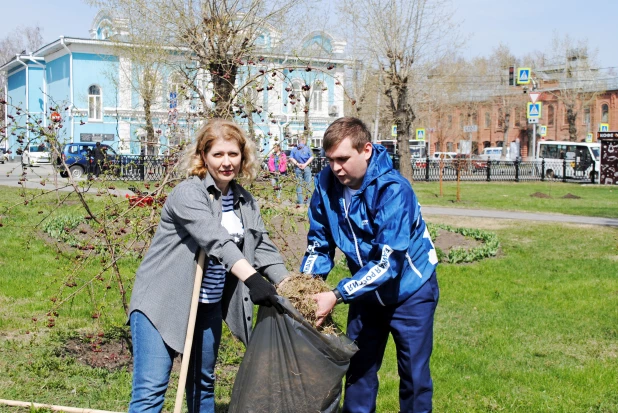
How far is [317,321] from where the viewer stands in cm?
319

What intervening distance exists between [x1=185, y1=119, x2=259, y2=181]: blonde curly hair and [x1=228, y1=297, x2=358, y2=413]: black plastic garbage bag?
696 mm

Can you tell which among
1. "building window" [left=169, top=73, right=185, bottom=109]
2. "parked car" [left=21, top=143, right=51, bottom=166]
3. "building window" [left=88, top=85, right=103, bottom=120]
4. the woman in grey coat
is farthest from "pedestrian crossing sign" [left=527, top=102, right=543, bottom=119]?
the woman in grey coat

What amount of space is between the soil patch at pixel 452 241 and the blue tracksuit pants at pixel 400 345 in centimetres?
678

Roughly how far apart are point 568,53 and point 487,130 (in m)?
14.9

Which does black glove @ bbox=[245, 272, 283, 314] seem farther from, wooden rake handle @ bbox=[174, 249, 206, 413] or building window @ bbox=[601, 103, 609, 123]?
building window @ bbox=[601, 103, 609, 123]

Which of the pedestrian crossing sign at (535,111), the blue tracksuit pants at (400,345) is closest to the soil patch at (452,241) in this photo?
the blue tracksuit pants at (400,345)

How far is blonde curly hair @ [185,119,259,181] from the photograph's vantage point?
10.8ft

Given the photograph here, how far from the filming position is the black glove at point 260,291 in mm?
3014

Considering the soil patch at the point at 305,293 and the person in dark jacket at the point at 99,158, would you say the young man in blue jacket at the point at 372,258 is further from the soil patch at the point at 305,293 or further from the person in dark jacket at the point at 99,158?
the person in dark jacket at the point at 99,158

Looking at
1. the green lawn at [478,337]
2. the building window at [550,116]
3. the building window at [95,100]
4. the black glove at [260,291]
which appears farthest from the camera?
the building window at [550,116]

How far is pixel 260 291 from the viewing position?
9.88 ft

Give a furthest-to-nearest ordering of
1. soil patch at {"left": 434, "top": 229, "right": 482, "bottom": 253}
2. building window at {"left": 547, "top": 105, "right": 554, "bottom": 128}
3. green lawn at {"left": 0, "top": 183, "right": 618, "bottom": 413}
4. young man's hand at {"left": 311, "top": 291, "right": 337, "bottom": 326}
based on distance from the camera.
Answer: building window at {"left": 547, "top": 105, "right": 554, "bottom": 128}
soil patch at {"left": 434, "top": 229, "right": 482, "bottom": 253}
green lawn at {"left": 0, "top": 183, "right": 618, "bottom": 413}
young man's hand at {"left": 311, "top": 291, "right": 337, "bottom": 326}

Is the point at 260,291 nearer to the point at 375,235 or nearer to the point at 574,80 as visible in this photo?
the point at 375,235

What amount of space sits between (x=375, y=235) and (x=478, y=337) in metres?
3.12
